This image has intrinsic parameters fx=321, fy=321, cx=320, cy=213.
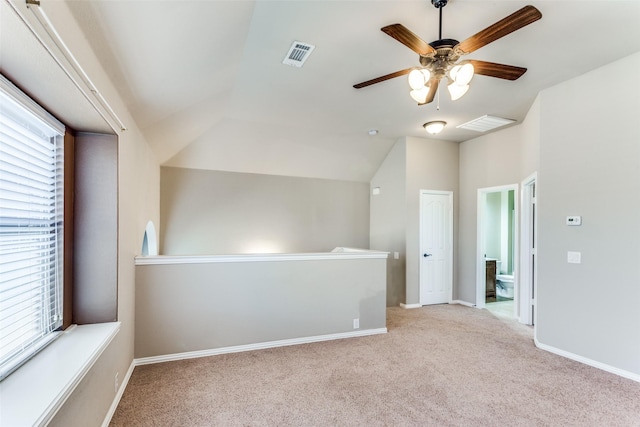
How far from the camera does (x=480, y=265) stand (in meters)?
5.41

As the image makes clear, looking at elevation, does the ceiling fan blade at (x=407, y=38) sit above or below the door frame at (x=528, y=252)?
above

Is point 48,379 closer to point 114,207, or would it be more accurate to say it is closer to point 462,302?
point 114,207

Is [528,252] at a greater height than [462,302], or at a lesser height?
greater

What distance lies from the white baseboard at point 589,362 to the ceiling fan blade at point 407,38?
331 cm

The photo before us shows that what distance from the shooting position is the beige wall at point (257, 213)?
5.15 metres

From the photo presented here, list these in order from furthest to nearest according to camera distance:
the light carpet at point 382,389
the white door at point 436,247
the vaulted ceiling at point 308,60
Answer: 1. the white door at point 436,247
2. the light carpet at point 382,389
3. the vaulted ceiling at point 308,60

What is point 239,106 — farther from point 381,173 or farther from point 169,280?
point 381,173

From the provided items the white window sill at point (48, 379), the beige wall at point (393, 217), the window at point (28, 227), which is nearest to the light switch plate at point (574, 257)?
the beige wall at point (393, 217)

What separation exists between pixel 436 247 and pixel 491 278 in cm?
133

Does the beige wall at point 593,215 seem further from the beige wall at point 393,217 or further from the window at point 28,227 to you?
the window at point 28,227

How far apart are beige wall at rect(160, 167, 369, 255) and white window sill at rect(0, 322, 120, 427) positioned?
318cm

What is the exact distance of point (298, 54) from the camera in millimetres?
2838

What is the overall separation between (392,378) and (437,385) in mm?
384

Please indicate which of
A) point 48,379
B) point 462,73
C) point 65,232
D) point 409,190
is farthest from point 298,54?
point 409,190
